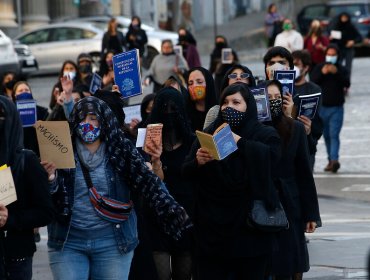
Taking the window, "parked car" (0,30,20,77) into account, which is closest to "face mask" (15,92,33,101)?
"parked car" (0,30,20,77)

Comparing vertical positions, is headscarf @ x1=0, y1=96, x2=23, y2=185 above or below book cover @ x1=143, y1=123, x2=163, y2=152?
above

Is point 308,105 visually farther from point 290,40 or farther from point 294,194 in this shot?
point 290,40

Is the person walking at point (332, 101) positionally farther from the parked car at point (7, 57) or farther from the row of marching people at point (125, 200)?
the parked car at point (7, 57)

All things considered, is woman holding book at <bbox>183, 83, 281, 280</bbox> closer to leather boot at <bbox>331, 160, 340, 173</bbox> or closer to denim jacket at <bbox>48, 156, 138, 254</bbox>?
denim jacket at <bbox>48, 156, 138, 254</bbox>

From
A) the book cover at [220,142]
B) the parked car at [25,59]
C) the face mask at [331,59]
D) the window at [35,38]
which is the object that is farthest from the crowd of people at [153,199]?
the window at [35,38]

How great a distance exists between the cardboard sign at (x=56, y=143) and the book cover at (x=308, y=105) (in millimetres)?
3044

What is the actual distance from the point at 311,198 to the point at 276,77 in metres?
1.40

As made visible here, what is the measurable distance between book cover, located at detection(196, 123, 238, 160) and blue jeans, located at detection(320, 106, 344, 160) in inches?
384

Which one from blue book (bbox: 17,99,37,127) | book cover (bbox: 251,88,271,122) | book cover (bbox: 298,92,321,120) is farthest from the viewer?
blue book (bbox: 17,99,37,127)

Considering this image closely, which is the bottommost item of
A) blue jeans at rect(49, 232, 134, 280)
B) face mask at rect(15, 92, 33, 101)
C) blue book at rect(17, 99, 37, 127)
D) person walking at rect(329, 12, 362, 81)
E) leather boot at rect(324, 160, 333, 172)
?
leather boot at rect(324, 160, 333, 172)

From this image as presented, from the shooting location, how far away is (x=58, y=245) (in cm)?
739

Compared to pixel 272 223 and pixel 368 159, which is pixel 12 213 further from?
pixel 368 159

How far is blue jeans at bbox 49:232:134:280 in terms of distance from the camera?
7355 millimetres

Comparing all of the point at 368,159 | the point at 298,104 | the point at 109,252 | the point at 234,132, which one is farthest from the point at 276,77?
the point at 368,159
